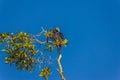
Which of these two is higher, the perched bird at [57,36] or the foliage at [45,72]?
the perched bird at [57,36]

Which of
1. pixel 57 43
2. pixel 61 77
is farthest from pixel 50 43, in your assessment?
pixel 61 77

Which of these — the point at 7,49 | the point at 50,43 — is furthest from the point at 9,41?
the point at 50,43

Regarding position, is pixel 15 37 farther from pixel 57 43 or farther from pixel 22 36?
pixel 57 43

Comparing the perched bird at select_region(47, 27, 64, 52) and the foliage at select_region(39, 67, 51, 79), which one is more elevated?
the perched bird at select_region(47, 27, 64, 52)

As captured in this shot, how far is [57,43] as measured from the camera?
56531mm

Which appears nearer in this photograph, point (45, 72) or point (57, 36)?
point (45, 72)

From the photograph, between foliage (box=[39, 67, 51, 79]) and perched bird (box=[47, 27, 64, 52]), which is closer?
foliage (box=[39, 67, 51, 79])

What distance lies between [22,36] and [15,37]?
3.47 feet

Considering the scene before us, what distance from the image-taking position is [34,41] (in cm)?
5709

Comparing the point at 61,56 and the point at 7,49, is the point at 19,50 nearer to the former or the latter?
the point at 7,49

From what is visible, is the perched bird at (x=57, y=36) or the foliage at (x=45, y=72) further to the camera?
the perched bird at (x=57, y=36)

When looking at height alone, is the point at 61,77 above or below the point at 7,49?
below

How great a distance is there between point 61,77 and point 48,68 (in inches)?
69.3

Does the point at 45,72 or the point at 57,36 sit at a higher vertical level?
the point at 57,36
